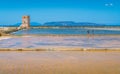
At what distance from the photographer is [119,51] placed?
49.1ft

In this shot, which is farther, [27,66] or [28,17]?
[28,17]

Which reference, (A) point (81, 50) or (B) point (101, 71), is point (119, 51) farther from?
(B) point (101, 71)

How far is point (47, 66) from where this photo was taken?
969cm

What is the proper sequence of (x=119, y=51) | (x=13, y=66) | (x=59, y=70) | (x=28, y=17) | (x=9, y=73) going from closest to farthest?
1. (x=9, y=73)
2. (x=59, y=70)
3. (x=13, y=66)
4. (x=119, y=51)
5. (x=28, y=17)

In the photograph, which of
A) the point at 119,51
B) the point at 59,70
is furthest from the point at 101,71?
the point at 119,51

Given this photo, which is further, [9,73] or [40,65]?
[40,65]

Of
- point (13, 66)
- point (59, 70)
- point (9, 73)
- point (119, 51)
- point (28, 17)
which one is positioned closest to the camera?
point (9, 73)

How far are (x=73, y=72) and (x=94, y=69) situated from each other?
2.74 ft

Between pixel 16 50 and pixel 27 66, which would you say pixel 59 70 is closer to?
pixel 27 66

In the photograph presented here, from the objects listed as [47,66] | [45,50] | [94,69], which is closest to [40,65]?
[47,66]

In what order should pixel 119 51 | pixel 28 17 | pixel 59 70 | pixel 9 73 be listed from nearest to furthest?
1. pixel 9 73
2. pixel 59 70
3. pixel 119 51
4. pixel 28 17

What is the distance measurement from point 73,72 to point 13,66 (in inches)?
86.2

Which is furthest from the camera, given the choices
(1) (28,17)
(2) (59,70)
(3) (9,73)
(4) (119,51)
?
(1) (28,17)

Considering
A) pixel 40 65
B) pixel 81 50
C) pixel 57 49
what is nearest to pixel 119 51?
pixel 81 50
